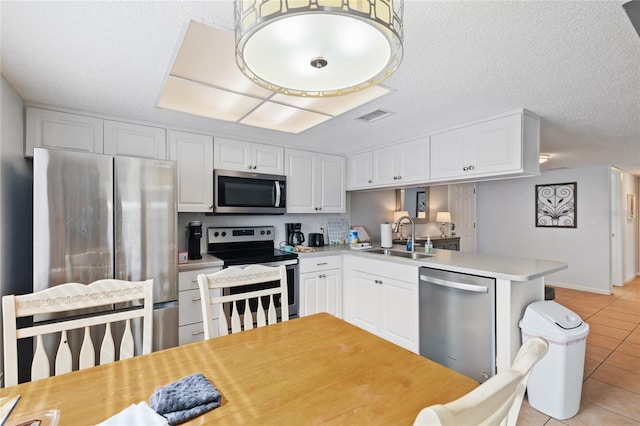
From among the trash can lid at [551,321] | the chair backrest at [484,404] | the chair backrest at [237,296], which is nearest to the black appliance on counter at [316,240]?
the chair backrest at [237,296]

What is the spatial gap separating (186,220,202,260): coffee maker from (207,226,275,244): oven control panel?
1.06 ft

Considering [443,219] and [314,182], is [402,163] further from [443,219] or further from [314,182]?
[443,219]

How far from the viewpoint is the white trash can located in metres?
1.81

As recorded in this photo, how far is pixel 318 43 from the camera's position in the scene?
751 mm

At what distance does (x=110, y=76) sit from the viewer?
1737mm

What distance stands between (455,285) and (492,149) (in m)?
1.14

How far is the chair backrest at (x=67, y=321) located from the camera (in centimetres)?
104

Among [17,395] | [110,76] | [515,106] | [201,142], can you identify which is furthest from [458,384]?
[201,142]

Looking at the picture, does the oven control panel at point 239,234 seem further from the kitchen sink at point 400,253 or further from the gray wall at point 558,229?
the gray wall at point 558,229

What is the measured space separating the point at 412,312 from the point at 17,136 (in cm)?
325

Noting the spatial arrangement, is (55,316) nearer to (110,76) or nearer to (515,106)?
(110,76)

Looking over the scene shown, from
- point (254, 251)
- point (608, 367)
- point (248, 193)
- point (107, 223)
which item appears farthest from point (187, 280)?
point (608, 367)

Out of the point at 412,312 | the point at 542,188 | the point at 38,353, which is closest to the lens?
the point at 38,353

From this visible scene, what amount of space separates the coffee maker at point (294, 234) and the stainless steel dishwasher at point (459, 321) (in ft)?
5.20
